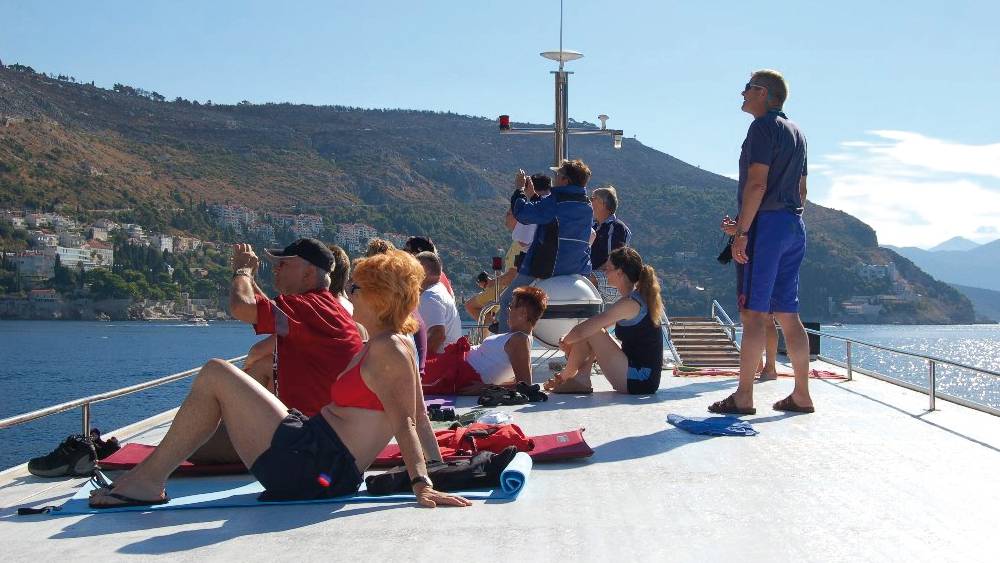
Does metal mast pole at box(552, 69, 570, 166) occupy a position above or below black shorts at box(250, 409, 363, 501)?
above

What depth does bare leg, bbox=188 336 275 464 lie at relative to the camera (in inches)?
187

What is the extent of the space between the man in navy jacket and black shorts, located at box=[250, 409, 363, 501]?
14.9 feet

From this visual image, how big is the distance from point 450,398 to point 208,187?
132m

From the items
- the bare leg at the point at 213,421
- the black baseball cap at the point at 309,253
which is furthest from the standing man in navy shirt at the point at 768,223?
the bare leg at the point at 213,421

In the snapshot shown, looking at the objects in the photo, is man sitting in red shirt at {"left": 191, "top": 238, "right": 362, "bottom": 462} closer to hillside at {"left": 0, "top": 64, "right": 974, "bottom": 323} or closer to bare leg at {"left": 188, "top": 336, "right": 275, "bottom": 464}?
bare leg at {"left": 188, "top": 336, "right": 275, "bottom": 464}

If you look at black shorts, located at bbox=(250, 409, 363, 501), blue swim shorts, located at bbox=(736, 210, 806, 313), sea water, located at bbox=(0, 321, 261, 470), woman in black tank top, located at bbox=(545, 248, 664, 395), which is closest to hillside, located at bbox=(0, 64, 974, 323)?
sea water, located at bbox=(0, 321, 261, 470)

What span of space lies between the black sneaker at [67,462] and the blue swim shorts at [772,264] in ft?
12.6

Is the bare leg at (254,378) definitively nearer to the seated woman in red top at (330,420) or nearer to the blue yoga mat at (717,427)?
the seated woman in red top at (330,420)

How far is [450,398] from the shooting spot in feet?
24.9

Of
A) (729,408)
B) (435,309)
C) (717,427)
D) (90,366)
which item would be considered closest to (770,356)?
(729,408)

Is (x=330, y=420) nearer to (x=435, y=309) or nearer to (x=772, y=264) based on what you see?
(x=772, y=264)

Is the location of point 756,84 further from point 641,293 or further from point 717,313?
point 717,313

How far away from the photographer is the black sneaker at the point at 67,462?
486 centimetres

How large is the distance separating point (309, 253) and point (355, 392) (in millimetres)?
999
